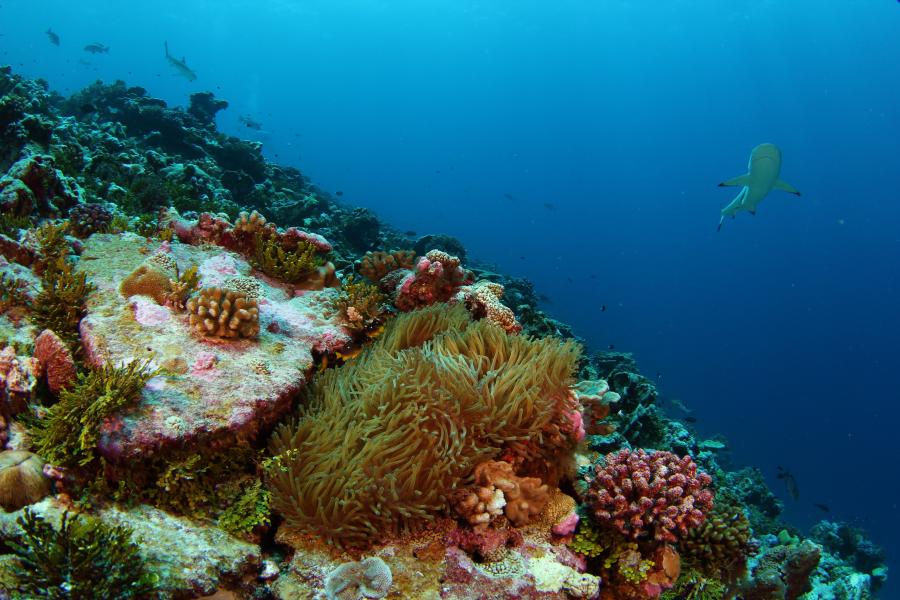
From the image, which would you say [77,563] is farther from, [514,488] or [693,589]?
[693,589]

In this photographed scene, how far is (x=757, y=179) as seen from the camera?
35.9 ft

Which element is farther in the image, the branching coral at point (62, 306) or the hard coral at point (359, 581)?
the branching coral at point (62, 306)

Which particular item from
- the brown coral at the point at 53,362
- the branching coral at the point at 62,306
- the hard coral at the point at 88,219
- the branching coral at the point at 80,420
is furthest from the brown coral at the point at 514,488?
the hard coral at the point at 88,219

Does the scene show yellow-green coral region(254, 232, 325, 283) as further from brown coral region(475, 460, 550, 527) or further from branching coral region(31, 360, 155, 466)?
brown coral region(475, 460, 550, 527)

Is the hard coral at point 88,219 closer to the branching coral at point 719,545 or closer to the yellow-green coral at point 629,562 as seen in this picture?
the yellow-green coral at point 629,562

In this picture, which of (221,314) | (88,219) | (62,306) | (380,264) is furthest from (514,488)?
(88,219)

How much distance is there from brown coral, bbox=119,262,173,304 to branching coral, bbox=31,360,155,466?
58.7 inches

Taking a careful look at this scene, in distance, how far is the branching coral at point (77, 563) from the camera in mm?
2459

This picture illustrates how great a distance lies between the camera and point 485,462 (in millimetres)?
3795

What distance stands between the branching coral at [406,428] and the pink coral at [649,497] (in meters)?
0.72

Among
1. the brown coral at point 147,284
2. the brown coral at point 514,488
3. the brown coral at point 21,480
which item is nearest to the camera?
the brown coral at point 21,480

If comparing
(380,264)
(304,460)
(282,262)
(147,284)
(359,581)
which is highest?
(380,264)

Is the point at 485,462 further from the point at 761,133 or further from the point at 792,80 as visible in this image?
the point at 761,133

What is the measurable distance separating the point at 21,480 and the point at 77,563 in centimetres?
83
